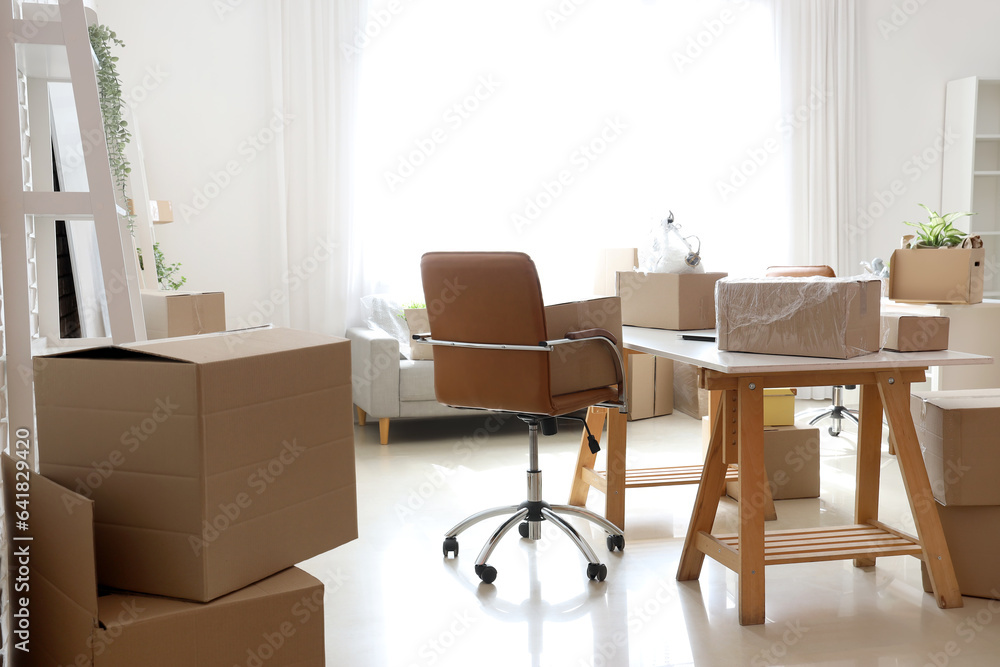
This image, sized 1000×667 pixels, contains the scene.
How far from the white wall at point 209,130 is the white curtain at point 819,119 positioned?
3421 millimetres

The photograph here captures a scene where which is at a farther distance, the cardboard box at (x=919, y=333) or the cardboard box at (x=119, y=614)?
the cardboard box at (x=919, y=333)

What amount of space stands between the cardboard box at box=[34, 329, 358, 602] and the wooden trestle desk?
1.17m

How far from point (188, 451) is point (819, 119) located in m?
5.36

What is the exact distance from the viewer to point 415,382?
4.36 meters

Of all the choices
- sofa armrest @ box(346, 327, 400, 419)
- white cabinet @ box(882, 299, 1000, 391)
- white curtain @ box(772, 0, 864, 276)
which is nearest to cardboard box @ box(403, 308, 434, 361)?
sofa armrest @ box(346, 327, 400, 419)

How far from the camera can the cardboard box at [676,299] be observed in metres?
2.94

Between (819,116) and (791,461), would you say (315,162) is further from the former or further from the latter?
(819,116)

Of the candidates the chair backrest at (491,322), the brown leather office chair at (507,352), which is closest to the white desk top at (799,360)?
the brown leather office chair at (507,352)

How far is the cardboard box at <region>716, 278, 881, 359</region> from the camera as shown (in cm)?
217

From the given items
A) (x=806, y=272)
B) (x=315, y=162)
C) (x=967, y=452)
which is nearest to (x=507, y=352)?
(x=967, y=452)

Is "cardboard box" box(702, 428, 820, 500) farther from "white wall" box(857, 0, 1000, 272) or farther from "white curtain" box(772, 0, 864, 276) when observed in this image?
"white wall" box(857, 0, 1000, 272)

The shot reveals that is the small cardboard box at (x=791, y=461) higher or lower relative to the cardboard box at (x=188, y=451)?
lower

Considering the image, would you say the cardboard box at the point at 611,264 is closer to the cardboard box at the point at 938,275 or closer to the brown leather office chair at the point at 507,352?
the cardboard box at the point at 938,275

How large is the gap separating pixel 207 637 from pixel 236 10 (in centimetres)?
442
